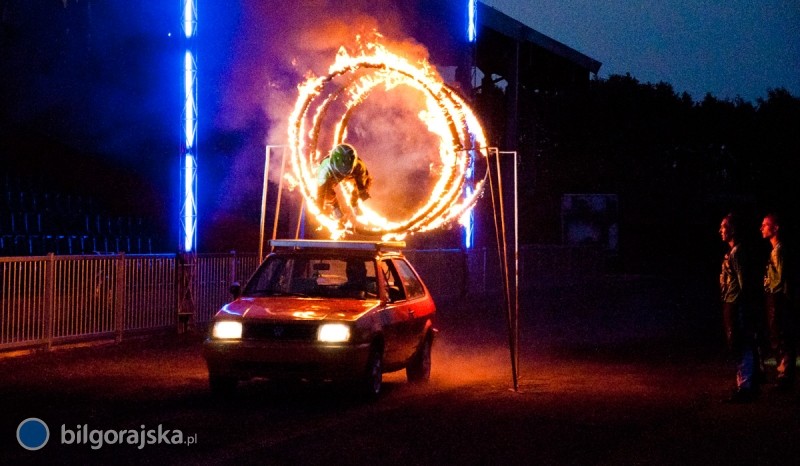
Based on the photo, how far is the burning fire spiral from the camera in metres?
13.4

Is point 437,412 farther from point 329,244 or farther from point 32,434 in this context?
point 32,434

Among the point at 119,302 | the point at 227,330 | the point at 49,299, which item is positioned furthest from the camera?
the point at 119,302

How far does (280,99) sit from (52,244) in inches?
299

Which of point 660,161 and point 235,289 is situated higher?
point 660,161

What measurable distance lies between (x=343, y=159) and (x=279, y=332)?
2912 mm

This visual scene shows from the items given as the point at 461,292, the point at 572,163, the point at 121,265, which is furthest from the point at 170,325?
the point at 572,163

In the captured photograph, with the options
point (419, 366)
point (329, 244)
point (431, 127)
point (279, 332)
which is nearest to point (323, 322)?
point (279, 332)

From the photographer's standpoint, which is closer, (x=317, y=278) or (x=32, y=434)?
(x=32, y=434)

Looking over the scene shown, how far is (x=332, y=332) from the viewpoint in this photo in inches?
442

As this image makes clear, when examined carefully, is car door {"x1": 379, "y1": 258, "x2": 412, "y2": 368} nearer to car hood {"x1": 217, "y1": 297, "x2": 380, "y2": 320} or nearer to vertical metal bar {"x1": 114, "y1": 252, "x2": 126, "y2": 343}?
car hood {"x1": 217, "y1": 297, "x2": 380, "y2": 320}

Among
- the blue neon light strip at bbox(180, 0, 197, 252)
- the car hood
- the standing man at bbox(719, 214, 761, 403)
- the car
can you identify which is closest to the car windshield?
the car

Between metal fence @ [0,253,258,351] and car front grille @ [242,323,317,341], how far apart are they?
533 cm

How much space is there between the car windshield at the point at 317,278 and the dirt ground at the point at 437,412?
1.15 meters

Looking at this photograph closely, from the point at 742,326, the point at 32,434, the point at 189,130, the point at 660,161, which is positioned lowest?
the point at 32,434
